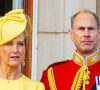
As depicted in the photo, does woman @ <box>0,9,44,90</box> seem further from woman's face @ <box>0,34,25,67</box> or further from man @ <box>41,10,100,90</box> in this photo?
man @ <box>41,10,100,90</box>

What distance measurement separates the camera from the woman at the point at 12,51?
2588mm

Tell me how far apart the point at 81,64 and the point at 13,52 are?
798 millimetres

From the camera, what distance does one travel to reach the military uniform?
317cm

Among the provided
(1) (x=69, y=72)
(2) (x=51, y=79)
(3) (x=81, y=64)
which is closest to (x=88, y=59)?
(3) (x=81, y=64)

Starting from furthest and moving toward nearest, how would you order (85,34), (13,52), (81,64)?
(81,64) → (85,34) → (13,52)

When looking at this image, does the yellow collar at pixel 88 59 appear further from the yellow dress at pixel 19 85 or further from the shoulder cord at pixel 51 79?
the yellow dress at pixel 19 85

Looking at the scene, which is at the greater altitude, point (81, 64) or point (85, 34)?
point (85, 34)

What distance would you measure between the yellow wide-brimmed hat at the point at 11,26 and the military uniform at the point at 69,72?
2.30ft

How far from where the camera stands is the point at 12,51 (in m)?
2.58

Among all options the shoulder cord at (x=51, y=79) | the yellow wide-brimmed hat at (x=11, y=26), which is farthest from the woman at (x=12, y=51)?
the shoulder cord at (x=51, y=79)

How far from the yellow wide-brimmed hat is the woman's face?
0.03 m

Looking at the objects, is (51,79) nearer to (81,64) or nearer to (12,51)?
(81,64)

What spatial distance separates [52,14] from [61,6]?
0.42 ft

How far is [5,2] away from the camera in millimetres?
4887
